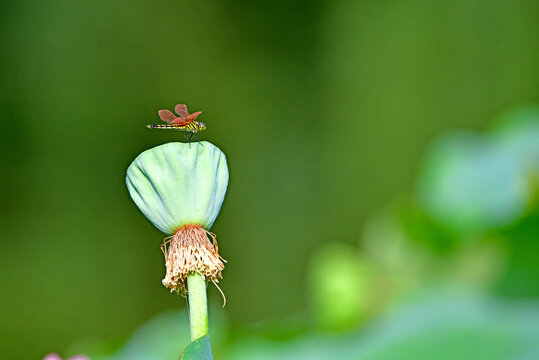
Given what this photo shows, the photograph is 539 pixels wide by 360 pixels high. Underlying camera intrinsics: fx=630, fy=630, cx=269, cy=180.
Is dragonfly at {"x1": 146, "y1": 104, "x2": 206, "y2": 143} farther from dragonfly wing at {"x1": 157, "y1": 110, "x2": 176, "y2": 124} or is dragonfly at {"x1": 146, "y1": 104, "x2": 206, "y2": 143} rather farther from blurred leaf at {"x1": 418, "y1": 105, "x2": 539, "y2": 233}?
blurred leaf at {"x1": 418, "y1": 105, "x2": 539, "y2": 233}

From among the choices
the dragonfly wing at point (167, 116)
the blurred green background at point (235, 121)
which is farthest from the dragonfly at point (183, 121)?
the blurred green background at point (235, 121)

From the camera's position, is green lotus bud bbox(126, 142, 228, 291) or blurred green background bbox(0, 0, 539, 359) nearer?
green lotus bud bbox(126, 142, 228, 291)

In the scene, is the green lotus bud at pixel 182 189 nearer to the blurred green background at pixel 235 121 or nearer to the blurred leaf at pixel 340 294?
the blurred leaf at pixel 340 294

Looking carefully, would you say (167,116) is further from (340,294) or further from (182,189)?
(340,294)

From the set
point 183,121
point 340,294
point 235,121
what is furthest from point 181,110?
point 235,121

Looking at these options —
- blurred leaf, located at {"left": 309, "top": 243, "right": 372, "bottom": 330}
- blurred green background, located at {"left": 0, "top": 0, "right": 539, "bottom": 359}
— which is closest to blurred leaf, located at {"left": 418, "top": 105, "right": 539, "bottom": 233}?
blurred leaf, located at {"left": 309, "top": 243, "right": 372, "bottom": 330}

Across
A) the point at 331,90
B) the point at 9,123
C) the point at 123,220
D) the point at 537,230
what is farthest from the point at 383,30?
the point at 537,230
